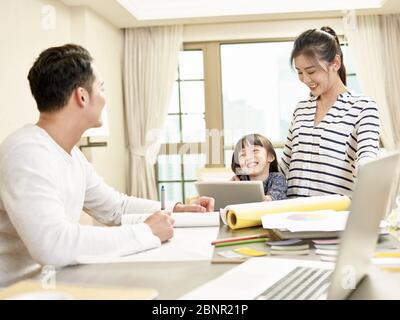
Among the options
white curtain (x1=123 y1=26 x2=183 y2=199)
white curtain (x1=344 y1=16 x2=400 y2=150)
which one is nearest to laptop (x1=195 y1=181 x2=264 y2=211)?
white curtain (x1=123 y1=26 x2=183 y2=199)

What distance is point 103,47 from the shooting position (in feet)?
16.3

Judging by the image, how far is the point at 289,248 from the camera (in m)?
1.21

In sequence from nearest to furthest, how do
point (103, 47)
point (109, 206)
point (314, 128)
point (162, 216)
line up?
point (162, 216) < point (109, 206) < point (314, 128) < point (103, 47)

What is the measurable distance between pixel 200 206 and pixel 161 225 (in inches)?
15.3

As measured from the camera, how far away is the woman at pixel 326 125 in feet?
6.34

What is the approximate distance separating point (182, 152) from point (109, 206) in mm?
3794

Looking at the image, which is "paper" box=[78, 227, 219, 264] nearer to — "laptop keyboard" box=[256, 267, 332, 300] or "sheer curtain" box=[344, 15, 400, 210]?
"laptop keyboard" box=[256, 267, 332, 300]

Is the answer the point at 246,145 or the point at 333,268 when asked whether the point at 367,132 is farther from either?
the point at 333,268

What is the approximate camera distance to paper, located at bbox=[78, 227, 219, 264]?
3.97 feet

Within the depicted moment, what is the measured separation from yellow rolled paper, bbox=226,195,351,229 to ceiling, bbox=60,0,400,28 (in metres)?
3.80

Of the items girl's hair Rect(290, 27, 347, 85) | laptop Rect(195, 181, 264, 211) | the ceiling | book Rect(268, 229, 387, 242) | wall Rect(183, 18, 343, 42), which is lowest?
book Rect(268, 229, 387, 242)

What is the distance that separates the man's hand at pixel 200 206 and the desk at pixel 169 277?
0.61 metres

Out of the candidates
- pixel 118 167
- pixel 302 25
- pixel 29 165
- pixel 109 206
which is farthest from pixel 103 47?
pixel 29 165
